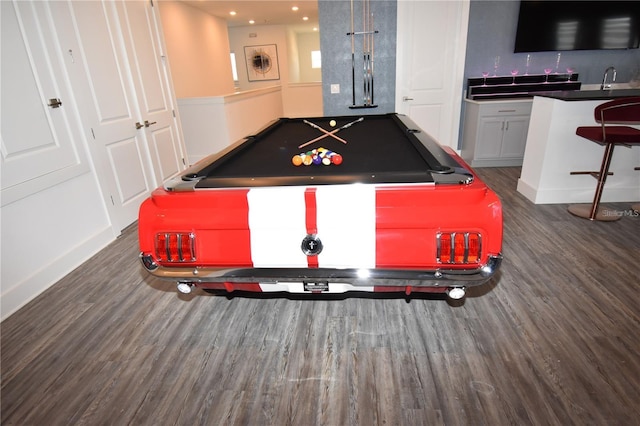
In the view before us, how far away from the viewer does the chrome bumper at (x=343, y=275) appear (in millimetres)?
1220

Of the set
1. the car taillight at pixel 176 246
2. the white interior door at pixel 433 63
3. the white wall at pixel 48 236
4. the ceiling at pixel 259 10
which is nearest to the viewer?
the car taillight at pixel 176 246

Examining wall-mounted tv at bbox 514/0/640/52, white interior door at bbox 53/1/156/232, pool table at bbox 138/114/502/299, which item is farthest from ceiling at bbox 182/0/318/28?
pool table at bbox 138/114/502/299

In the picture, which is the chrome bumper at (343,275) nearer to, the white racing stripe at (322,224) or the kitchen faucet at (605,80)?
the white racing stripe at (322,224)

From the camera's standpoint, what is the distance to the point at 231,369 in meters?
1.50

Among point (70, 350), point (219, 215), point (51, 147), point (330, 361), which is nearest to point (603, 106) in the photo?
point (330, 361)

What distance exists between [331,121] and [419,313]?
1873mm

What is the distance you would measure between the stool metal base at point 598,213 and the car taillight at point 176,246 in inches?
120

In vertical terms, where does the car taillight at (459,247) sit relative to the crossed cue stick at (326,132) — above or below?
below

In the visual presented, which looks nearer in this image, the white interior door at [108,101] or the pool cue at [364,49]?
the white interior door at [108,101]

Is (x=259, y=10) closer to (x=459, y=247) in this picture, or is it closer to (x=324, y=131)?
(x=324, y=131)

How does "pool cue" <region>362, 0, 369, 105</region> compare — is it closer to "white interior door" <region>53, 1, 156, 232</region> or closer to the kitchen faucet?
"white interior door" <region>53, 1, 156, 232</region>

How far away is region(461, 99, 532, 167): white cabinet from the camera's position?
13.1ft

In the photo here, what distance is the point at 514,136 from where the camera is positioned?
4.09 m

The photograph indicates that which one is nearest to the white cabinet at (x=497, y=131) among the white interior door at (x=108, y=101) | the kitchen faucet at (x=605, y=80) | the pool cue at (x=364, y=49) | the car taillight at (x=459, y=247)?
the kitchen faucet at (x=605, y=80)
